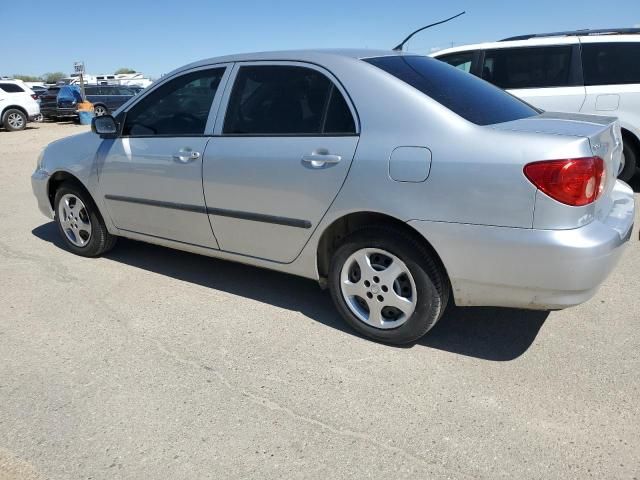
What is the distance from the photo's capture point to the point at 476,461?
7.00ft

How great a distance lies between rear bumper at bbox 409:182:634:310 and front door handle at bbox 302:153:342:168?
56cm

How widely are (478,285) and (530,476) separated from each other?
917 mm

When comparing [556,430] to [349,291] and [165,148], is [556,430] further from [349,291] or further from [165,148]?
[165,148]

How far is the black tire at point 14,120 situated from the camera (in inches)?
682

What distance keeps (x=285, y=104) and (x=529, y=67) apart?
14.5 feet

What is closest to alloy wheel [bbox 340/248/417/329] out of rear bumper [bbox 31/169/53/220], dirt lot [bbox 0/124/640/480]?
dirt lot [bbox 0/124/640/480]

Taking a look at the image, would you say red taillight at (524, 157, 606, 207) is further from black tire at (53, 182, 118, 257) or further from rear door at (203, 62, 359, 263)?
black tire at (53, 182, 118, 257)

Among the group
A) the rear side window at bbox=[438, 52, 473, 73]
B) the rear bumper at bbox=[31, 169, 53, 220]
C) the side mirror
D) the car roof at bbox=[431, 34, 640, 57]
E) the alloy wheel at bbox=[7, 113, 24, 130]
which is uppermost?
the car roof at bbox=[431, 34, 640, 57]

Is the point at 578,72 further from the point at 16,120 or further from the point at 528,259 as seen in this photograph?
the point at 16,120

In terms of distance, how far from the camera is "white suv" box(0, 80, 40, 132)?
1722cm

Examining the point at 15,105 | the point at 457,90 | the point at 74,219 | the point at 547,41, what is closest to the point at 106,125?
the point at 74,219

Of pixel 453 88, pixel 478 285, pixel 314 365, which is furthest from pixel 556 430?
pixel 453 88

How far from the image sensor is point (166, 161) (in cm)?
363

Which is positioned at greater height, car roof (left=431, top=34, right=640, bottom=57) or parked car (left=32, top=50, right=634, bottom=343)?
car roof (left=431, top=34, right=640, bottom=57)
